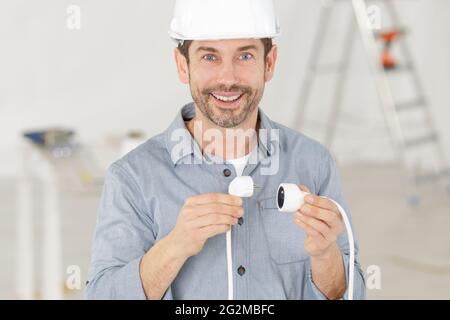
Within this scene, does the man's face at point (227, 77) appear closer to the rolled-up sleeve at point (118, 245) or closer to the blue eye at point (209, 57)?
the blue eye at point (209, 57)

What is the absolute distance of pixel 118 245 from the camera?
3.18ft

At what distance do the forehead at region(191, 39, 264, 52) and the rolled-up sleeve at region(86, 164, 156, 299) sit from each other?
0.19 metres

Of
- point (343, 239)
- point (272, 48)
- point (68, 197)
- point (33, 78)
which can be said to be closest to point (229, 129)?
point (272, 48)

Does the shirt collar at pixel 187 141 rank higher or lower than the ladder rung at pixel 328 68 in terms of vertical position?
lower

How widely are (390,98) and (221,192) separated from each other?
2796mm

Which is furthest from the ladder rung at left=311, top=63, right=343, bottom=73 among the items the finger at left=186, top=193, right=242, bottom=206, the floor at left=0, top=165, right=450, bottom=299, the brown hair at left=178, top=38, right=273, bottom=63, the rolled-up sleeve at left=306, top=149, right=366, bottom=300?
the finger at left=186, top=193, right=242, bottom=206

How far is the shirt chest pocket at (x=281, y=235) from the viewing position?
3.35ft

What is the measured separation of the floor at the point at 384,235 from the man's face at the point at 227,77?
1197 millimetres

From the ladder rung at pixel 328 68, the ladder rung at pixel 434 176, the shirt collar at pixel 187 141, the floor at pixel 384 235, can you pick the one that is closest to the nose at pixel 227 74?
the shirt collar at pixel 187 141

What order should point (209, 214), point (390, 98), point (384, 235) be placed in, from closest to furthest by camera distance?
point (209, 214)
point (384, 235)
point (390, 98)

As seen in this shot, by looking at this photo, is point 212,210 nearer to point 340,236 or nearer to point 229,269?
point 229,269

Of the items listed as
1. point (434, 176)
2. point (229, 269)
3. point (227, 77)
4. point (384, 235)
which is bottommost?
point (384, 235)

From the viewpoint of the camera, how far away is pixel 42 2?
4215mm

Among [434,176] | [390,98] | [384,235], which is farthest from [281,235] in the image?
[434,176]
